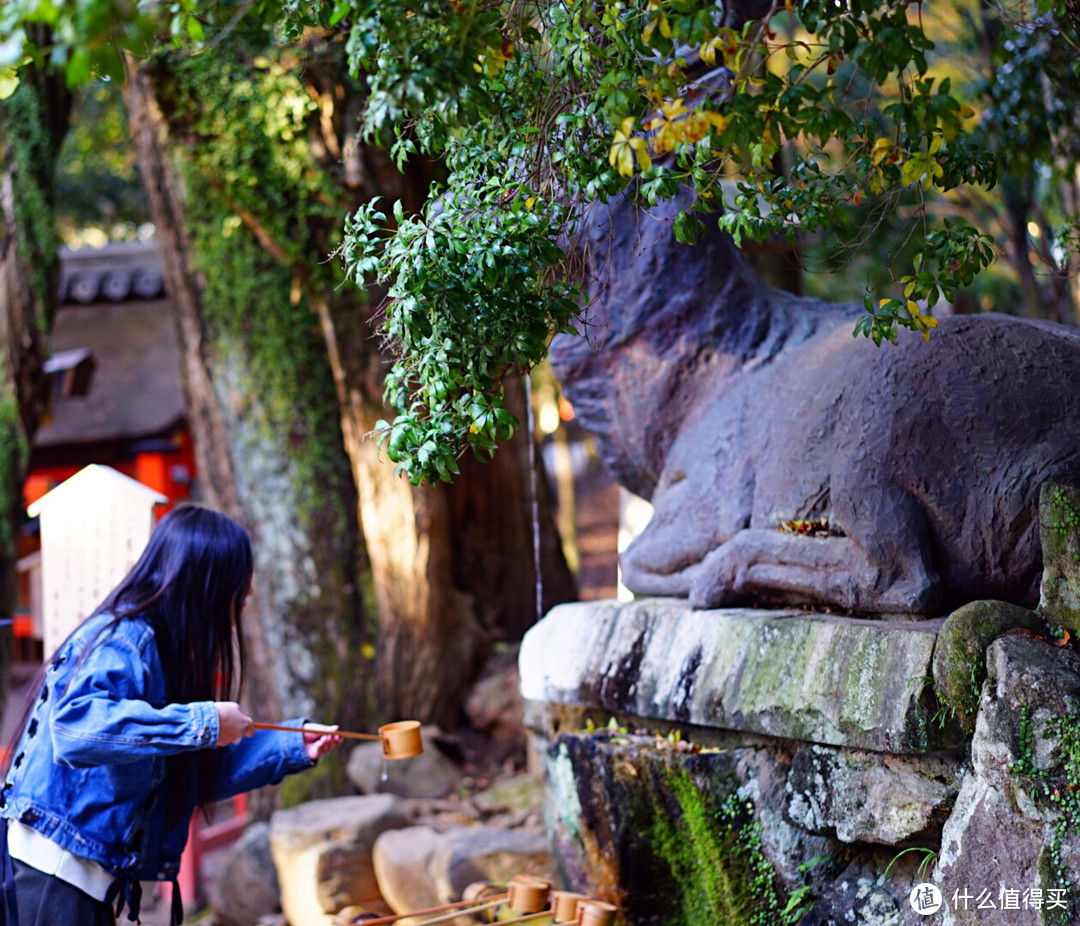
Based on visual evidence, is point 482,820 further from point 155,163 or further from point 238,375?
point 155,163

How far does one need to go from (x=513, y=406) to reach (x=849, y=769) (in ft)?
12.6

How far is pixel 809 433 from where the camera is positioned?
3.80 meters

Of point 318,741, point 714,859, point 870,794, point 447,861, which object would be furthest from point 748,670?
point 447,861

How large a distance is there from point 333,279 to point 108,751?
14.6 feet

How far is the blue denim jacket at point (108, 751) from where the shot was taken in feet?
8.96

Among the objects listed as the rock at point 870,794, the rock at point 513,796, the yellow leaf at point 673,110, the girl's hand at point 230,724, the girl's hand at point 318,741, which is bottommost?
the rock at point 513,796

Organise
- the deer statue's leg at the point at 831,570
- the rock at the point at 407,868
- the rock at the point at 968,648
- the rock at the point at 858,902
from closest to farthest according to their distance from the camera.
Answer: the rock at the point at 968,648
the rock at the point at 858,902
the deer statue's leg at the point at 831,570
the rock at the point at 407,868

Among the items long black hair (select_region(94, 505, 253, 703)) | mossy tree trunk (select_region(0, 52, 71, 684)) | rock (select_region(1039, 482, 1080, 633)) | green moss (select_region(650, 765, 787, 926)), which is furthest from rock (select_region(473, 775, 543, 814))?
rock (select_region(1039, 482, 1080, 633))

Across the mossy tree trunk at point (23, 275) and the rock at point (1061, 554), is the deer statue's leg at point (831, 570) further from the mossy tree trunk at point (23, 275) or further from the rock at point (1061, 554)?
the mossy tree trunk at point (23, 275)

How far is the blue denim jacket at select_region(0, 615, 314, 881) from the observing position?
108 inches

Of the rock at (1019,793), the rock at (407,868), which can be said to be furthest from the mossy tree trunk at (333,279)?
the rock at (1019,793)

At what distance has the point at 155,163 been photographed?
23.9 ft

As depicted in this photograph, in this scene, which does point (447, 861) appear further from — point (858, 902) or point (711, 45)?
point (711, 45)

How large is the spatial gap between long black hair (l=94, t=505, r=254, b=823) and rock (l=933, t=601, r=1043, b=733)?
1936 mm
